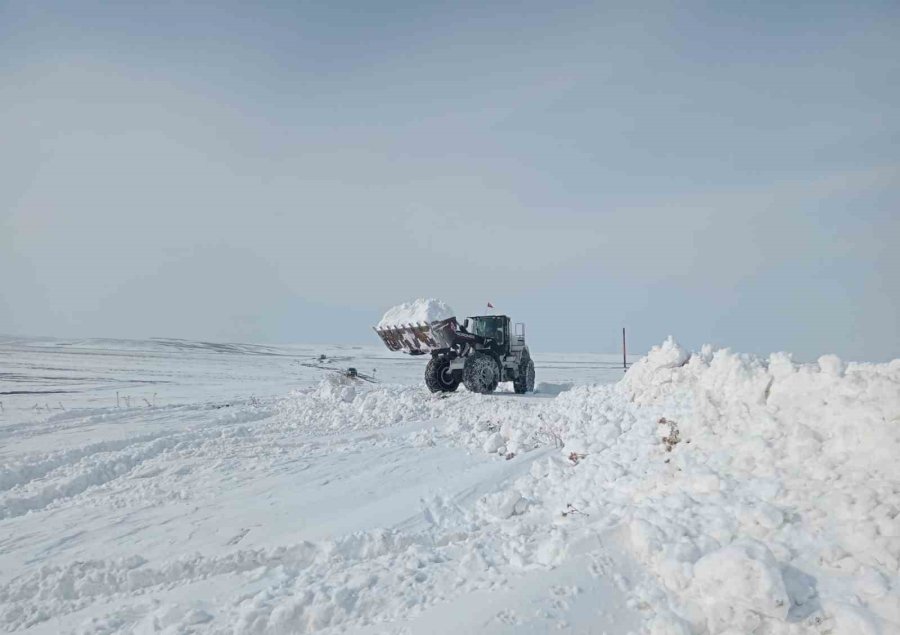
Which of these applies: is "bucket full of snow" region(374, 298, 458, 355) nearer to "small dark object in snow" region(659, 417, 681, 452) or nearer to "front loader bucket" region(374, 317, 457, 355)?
Result: "front loader bucket" region(374, 317, 457, 355)

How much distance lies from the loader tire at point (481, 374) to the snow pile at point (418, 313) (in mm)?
1356

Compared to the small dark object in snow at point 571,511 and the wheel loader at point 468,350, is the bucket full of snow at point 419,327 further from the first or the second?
the small dark object in snow at point 571,511

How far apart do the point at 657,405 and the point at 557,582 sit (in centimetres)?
350

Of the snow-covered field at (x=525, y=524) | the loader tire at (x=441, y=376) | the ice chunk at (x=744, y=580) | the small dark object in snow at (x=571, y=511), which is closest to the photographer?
the ice chunk at (x=744, y=580)

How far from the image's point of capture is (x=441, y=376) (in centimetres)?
1509

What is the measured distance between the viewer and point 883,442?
12.2 ft

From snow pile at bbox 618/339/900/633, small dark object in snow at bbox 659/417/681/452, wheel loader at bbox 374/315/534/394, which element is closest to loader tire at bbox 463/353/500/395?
wheel loader at bbox 374/315/534/394

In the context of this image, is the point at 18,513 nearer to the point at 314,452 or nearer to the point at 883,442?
the point at 314,452

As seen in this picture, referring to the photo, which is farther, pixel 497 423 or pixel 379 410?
pixel 379 410

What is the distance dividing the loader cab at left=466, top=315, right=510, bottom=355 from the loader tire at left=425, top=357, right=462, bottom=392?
1.46 meters

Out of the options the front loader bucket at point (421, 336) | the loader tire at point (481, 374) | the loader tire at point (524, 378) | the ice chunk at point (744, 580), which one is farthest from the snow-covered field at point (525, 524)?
the loader tire at point (524, 378)

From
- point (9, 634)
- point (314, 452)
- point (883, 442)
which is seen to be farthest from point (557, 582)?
point (314, 452)

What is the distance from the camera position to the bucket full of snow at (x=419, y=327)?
48.3 ft

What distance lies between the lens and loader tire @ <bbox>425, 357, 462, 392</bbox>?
1494cm
